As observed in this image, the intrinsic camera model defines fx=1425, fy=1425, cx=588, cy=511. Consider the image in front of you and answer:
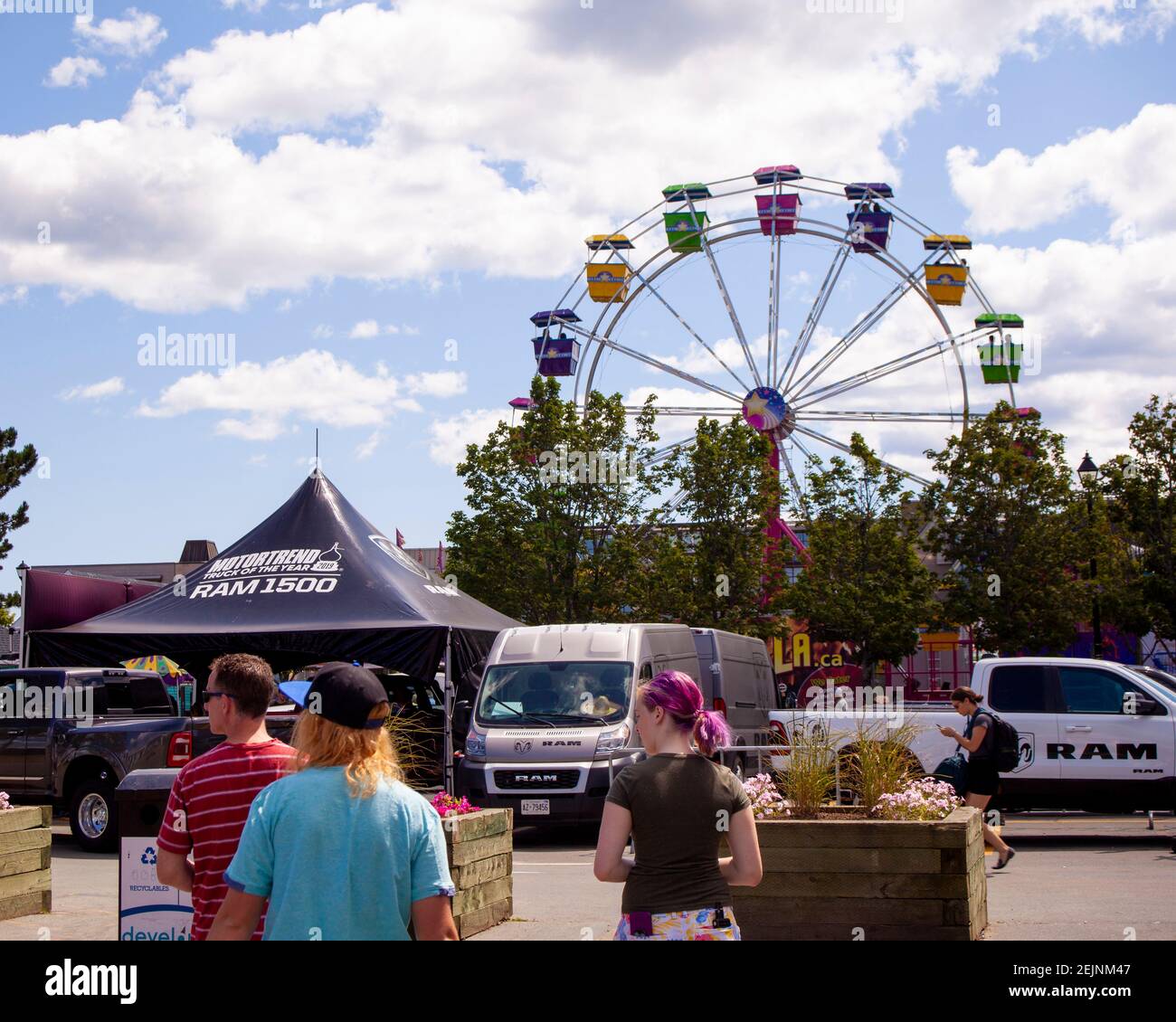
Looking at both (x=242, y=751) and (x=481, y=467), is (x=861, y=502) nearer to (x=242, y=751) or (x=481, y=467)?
(x=481, y=467)

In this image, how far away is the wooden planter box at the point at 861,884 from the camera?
26.5 ft

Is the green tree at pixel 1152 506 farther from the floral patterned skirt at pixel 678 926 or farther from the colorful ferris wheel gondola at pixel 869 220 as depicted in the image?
the floral patterned skirt at pixel 678 926

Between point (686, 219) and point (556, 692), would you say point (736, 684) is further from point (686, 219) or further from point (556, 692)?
point (686, 219)

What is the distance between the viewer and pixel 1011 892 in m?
11.2

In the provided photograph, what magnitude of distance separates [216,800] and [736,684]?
667 inches

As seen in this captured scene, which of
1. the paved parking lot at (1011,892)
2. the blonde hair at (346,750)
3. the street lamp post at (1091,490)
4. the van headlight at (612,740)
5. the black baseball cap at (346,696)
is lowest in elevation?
the paved parking lot at (1011,892)

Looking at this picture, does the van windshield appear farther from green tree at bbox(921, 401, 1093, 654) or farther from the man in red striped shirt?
green tree at bbox(921, 401, 1093, 654)

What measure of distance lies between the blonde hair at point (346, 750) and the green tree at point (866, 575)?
1291 inches

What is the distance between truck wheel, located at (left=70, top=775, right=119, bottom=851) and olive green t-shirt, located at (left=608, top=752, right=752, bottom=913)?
12616 millimetres

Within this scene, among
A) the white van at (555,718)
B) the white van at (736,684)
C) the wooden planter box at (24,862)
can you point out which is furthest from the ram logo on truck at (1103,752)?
the wooden planter box at (24,862)

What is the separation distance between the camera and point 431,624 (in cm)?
1653

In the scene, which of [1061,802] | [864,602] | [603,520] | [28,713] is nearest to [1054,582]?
[864,602]

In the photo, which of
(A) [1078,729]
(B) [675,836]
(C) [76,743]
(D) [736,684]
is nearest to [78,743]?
(C) [76,743]

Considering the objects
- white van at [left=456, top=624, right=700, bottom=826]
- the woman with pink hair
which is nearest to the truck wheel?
white van at [left=456, top=624, right=700, bottom=826]
